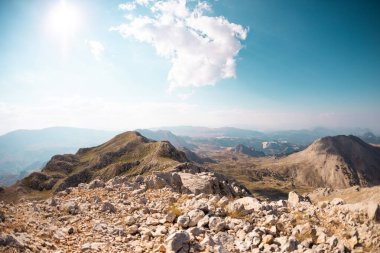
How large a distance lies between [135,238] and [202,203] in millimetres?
5079

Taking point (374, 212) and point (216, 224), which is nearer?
point (374, 212)

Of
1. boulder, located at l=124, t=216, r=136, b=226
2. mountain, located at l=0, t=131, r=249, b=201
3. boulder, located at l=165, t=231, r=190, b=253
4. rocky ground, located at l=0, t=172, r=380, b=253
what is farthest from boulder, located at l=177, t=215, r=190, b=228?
mountain, located at l=0, t=131, r=249, b=201

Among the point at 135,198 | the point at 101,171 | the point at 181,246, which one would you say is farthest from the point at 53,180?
the point at 181,246

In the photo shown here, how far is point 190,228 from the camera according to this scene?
13.7m

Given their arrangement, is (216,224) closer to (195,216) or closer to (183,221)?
(195,216)

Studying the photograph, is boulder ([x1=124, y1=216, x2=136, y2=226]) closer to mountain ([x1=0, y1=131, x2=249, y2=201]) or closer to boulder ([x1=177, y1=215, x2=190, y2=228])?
boulder ([x1=177, y1=215, x2=190, y2=228])

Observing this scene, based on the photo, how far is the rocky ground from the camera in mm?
11852

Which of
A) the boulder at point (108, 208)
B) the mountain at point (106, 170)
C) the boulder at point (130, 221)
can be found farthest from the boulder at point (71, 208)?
the mountain at point (106, 170)

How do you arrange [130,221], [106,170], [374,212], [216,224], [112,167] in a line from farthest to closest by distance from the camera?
[112,167] → [106,170] → [130,221] → [216,224] → [374,212]

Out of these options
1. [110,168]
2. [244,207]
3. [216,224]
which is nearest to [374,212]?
[244,207]

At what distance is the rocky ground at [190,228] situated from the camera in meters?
11.9

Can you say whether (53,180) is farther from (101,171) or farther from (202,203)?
(202,203)

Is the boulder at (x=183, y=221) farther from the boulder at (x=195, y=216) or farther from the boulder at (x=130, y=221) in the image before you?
the boulder at (x=130, y=221)

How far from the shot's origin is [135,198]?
861 inches
